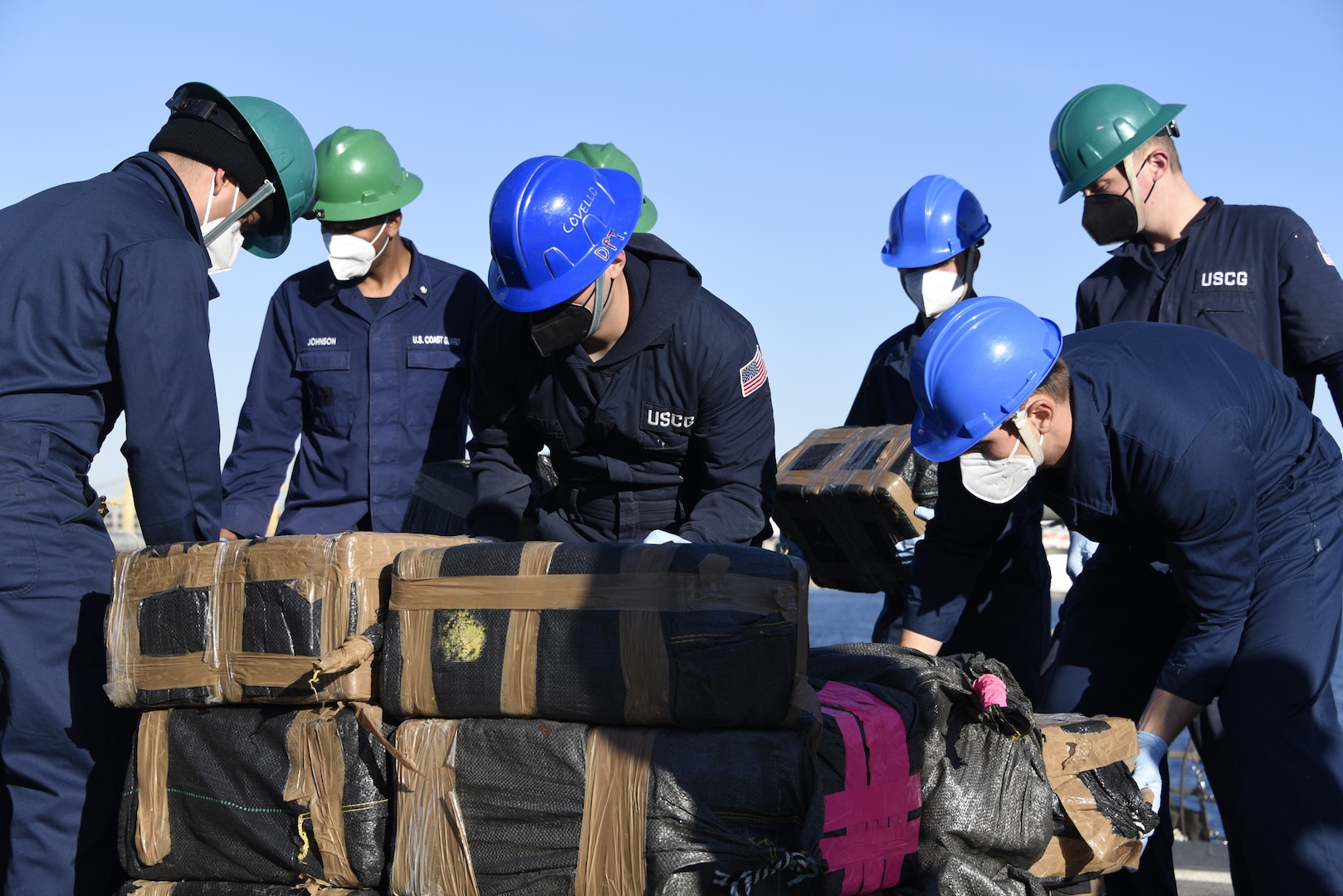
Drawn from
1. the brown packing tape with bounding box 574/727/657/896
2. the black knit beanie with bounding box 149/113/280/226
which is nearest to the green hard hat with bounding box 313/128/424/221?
the black knit beanie with bounding box 149/113/280/226

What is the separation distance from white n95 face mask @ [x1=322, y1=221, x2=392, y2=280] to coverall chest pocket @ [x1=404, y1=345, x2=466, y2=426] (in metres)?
0.37

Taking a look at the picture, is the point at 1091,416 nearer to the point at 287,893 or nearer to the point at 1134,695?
the point at 1134,695

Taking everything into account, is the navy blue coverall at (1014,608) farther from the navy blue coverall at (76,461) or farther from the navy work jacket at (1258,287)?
the navy blue coverall at (76,461)

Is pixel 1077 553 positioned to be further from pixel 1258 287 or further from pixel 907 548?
pixel 1258 287

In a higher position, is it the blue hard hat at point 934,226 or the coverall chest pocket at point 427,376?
the blue hard hat at point 934,226

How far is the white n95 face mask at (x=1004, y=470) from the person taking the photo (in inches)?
123

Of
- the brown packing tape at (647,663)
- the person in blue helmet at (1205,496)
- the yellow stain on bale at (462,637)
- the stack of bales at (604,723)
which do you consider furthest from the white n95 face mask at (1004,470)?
the yellow stain on bale at (462,637)

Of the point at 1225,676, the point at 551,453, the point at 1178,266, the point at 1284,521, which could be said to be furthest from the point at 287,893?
the point at 1178,266

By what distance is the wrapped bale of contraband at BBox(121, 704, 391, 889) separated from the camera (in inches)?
103

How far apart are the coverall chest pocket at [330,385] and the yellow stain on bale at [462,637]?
7.18 feet

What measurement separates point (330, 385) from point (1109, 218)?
275 centimetres

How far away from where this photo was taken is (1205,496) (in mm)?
2979

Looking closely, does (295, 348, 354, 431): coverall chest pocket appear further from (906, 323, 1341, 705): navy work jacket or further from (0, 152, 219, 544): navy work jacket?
(906, 323, 1341, 705): navy work jacket

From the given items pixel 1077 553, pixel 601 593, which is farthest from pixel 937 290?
pixel 601 593
